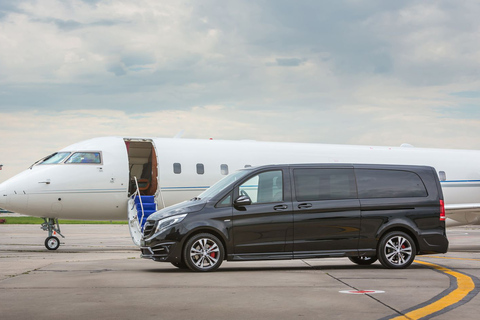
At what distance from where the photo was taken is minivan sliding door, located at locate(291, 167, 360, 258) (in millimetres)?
12367

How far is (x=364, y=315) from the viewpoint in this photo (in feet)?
22.9

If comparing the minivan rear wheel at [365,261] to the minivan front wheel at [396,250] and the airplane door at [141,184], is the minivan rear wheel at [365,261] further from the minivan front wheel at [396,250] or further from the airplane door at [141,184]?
the airplane door at [141,184]

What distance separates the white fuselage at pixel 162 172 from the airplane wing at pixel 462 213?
0.04m

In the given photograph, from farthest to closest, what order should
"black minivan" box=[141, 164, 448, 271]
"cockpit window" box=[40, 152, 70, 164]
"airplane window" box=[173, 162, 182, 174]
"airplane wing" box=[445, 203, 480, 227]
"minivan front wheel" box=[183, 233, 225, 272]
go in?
"airplane wing" box=[445, 203, 480, 227]
"airplane window" box=[173, 162, 182, 174]
"cockpit window" box=[40, 152, 70, 164]
"black minivan" box=[141, 164, 448, 271]
"minivan front wheel" box=[183, 233, 225, 272]

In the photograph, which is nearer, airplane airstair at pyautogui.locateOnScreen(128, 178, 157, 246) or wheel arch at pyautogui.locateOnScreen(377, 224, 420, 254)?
wheel arch at pyautogui.locateOnScreen(377, 224, 420, 254)

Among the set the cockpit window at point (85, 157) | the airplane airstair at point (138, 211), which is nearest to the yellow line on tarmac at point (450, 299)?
the airplane airstair at point (138, 211)

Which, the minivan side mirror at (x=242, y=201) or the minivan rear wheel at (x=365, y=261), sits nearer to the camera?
the minivan side mirror at (x=242, y=201)

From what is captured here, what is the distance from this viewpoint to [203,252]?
11.9m

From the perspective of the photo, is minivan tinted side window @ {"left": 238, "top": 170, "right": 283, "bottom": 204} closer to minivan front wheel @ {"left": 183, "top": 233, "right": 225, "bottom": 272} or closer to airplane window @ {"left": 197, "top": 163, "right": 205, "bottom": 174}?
minivan front wheel @ {"left": 183, "top": 233, "right": 225, "bottom": 272}

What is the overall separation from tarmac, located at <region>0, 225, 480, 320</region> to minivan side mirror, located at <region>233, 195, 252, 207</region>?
1222 millimetres

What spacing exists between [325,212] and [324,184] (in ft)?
1.89

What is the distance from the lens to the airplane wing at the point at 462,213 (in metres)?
20.2

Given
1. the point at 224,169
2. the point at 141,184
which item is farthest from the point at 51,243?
the point at 224,169

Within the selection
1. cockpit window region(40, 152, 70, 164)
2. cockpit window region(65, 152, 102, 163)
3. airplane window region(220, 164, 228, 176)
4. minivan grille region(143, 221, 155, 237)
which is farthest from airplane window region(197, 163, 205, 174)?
minivan grille region(143, 221, 155, 237)
